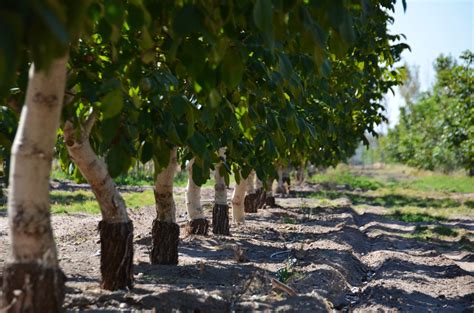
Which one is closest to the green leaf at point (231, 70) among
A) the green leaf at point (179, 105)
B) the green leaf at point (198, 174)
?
the green leaf at point (179, 105)

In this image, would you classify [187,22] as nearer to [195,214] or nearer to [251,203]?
[195,214]

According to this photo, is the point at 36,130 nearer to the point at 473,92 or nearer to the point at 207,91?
the point at 207,91

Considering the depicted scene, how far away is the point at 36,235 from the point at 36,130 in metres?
0.53

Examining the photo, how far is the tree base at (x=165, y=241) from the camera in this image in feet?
22.6

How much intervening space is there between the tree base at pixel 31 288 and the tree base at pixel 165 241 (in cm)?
351

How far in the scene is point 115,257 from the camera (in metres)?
5.13

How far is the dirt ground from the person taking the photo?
4.77m

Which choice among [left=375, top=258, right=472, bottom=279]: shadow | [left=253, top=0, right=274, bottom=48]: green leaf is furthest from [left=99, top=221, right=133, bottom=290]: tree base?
[left=375, top=258, right=472, bottom=279]: shadow

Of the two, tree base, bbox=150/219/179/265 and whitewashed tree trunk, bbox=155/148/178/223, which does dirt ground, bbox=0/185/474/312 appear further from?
whitewashed tree trunk, bbox=155/148/178/223

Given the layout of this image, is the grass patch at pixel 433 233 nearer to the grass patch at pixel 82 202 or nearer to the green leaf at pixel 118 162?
the grass patch at pixel 82 202

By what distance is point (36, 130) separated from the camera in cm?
310

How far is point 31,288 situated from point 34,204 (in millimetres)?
436

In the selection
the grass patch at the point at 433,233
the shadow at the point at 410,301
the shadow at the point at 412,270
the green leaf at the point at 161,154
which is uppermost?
the green leaf at the point at 161,154

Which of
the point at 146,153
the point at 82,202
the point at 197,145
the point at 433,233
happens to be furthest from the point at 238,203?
the point at 146,153
